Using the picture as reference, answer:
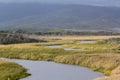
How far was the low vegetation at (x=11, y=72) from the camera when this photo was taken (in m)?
51.4

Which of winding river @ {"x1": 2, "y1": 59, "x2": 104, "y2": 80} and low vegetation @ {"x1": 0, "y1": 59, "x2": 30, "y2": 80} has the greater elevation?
low vegetation @ {"x1": 0, "y1": 59, "x2": 30, "y2": 80}

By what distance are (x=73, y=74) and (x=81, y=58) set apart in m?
13.4

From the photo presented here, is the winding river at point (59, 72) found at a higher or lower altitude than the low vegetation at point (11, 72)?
lower

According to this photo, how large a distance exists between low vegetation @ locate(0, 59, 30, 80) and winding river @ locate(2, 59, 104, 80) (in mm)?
1592

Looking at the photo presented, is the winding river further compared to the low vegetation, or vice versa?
the winding river

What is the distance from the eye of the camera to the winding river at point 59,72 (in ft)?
179

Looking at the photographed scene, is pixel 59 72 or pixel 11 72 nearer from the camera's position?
pixel 11 72

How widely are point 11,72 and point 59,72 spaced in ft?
29.7

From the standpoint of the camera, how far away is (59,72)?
60562 millimetres

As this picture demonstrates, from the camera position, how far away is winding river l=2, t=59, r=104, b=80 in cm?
5447

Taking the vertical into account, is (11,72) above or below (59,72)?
above

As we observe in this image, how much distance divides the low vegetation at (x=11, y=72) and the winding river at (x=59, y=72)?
62.7 inches

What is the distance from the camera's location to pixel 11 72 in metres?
55.2

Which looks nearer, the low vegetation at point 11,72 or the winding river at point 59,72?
the low vegetation at point 11,72
